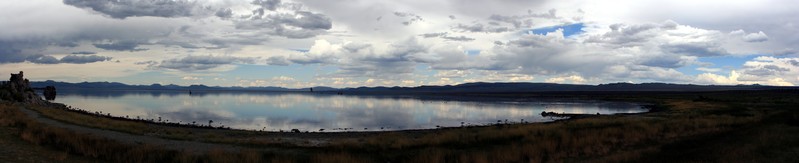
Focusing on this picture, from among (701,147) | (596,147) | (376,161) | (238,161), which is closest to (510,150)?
(596,147)

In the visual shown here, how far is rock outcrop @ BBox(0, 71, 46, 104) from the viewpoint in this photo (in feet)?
211

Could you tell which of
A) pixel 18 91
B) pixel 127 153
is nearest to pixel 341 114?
pixel 18 91

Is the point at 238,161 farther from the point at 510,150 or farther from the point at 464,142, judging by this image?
the point at 464,142

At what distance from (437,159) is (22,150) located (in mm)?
14138

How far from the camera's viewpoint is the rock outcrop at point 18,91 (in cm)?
6441

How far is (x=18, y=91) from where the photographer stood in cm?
7231

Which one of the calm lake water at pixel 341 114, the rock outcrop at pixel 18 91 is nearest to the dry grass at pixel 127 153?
the calm lake water at pixel 341 114

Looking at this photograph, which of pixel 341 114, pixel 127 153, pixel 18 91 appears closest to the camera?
pixel 127 153

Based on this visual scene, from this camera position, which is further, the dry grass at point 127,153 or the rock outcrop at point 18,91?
the rock outcrop at point 18,91

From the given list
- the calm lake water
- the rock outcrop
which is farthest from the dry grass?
the rock outcrop

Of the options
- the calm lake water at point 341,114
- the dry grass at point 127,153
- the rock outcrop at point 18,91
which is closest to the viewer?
the dry grass at point 127,153

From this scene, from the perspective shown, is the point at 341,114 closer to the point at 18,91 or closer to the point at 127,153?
the point at 18,91

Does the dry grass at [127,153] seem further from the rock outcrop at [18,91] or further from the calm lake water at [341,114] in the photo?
the rock outcrop at [18,91]

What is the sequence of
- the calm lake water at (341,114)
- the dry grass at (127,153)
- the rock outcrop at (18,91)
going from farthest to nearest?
the rock outcrop at (18,91) → the calm lake water at (341,114) → the dry grass at (127,153)
